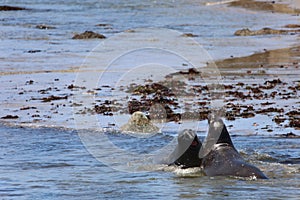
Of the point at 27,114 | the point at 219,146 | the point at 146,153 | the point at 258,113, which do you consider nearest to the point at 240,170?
the point at 219,146

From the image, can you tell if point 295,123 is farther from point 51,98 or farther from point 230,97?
point 51,98

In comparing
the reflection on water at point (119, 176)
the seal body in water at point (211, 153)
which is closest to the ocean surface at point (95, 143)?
the reflection on water at point (119, 176)

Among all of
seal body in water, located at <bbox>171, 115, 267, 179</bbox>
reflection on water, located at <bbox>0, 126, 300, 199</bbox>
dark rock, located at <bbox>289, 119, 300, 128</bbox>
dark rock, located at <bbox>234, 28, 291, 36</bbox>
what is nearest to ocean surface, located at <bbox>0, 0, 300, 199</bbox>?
reflection on water, located at <bbox>0, 126, 300, 199</bbox>

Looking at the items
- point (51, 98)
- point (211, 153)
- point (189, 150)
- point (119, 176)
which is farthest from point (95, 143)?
point (51, 98)

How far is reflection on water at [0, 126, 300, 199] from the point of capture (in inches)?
292

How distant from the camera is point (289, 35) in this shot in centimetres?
2561

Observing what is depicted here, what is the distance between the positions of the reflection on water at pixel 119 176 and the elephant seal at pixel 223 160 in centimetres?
9

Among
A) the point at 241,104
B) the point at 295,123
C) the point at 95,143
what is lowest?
the point at 95,143

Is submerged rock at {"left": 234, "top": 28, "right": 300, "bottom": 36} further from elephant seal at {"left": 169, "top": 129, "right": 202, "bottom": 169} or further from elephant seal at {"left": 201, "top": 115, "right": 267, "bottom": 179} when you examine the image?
elephant seal at {"left": 169, "top": 129, "right": 202, "bottom": 169}

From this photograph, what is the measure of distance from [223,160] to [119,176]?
1.16m

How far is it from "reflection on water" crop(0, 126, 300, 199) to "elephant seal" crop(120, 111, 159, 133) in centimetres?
40

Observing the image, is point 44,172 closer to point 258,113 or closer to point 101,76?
point 258,113

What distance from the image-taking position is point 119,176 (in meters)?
8.31

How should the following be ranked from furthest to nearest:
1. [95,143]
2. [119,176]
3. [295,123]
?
[295,123] < [95,143] < [119,176]
